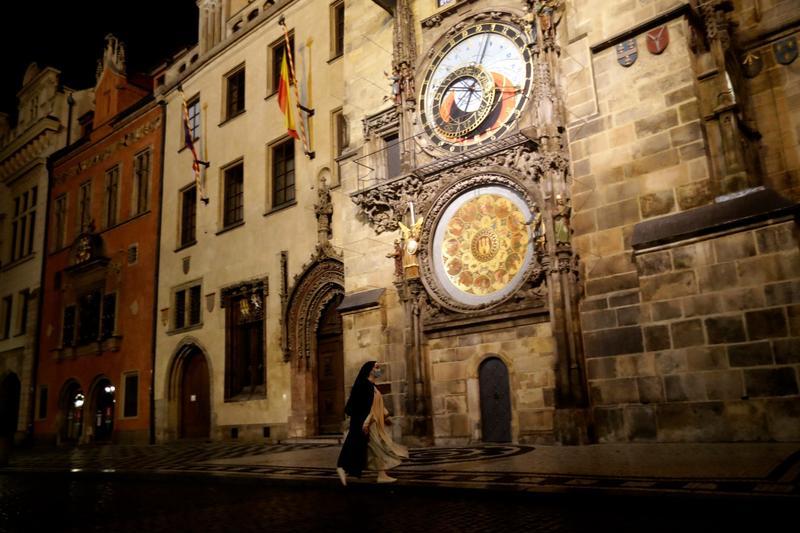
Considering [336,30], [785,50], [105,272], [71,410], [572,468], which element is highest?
[336,30]

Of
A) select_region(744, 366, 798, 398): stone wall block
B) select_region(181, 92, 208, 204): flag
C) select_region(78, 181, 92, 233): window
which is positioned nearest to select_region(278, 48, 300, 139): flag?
select_region(181, 92, 208, 204): flag

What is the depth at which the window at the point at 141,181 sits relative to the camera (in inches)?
1009

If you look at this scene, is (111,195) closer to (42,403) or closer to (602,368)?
(42,403)

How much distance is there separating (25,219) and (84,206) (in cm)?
641

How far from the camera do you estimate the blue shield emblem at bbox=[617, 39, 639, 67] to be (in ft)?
36.9

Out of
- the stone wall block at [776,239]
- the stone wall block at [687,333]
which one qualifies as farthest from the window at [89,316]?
the stone wall block at [776,239]

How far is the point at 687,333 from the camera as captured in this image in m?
9.87

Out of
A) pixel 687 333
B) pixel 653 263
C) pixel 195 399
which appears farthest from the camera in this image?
pixel 195 399

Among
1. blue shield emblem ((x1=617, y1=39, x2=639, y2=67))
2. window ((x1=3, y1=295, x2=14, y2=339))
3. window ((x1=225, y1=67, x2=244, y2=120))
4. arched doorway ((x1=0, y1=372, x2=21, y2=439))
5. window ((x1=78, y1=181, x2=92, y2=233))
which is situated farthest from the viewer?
window ((x1=3, y1=295, x2=14, y2=339))

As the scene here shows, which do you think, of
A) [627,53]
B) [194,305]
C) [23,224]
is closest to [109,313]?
[194,305]

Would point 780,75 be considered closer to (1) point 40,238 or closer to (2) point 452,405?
(2) point 452,405

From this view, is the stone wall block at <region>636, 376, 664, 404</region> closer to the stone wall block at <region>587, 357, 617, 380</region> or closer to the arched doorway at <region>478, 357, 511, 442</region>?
the stone wall block at <region>587, 357, 617, 380</region>

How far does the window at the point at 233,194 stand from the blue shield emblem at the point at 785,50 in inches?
616

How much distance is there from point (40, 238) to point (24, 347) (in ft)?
17.3
